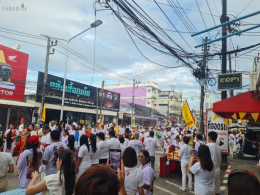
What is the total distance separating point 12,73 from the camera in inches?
780

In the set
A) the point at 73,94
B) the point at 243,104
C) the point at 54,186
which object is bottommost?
the point at 54,186

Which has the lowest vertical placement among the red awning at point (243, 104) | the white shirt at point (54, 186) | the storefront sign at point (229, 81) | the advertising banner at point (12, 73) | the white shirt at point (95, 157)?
the white shirt at point (95, 157)

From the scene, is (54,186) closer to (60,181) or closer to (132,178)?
(60,181)

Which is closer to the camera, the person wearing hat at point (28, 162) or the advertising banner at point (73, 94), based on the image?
the person wearing hat at point (28, 162)

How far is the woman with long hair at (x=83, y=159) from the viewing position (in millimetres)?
4789

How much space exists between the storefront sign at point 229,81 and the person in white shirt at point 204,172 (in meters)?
7.17

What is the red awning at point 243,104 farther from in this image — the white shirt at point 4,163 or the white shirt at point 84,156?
the white shirt at point 4,163

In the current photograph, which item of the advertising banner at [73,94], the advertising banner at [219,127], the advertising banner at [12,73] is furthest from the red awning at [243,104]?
the advertising banner at [12,73]

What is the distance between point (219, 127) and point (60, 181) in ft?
33.5

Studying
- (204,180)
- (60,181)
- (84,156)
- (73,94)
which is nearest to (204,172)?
(204,180)

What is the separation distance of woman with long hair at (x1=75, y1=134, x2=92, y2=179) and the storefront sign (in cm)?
791

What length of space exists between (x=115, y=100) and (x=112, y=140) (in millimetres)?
28526

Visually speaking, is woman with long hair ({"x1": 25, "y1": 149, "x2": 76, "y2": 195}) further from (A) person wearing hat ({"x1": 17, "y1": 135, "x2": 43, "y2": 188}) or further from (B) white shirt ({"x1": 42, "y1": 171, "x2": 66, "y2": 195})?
(A) person wearing hat ({"x1": 17, "y1": 135, "x2": 43, "y2": 188})

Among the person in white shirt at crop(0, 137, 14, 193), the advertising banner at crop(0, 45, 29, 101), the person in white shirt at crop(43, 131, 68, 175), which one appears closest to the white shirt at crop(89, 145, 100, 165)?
the person in white shirt at crop(43, 131, 68, 175)
